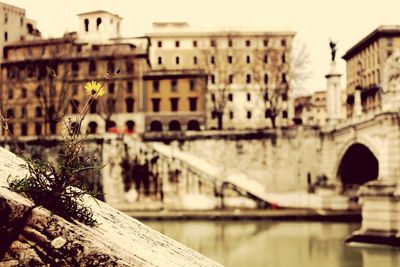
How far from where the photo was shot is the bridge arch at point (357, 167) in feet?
129

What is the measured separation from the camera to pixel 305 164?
42219mm

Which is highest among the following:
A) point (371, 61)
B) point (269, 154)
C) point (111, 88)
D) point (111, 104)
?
point (371, 61)

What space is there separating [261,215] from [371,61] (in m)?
39.8

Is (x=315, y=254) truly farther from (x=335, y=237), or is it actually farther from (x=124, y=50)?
(x=124, y=50)

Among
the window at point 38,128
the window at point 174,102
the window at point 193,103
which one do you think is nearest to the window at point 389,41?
the window at point 193,103

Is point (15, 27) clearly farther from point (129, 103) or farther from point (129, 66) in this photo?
point (129, 103)

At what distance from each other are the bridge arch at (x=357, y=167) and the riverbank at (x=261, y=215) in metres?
2.90

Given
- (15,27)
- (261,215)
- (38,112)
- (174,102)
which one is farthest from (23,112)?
(261,215)

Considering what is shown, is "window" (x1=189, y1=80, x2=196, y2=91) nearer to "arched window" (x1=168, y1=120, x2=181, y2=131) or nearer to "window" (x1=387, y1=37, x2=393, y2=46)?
"arched window" (x1=168, y1=120, x2=181, y2=131)

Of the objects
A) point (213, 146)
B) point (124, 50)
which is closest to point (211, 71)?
point (124, 50)

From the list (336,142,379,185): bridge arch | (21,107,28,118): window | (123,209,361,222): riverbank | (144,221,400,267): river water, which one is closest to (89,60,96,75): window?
(21,107,28,118): window

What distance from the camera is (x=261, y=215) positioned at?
36625mm

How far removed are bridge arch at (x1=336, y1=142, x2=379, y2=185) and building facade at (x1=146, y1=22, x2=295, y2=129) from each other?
73.7ft

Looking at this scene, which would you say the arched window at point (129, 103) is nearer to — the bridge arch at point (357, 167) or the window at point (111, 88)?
the window at point (111, 88)
